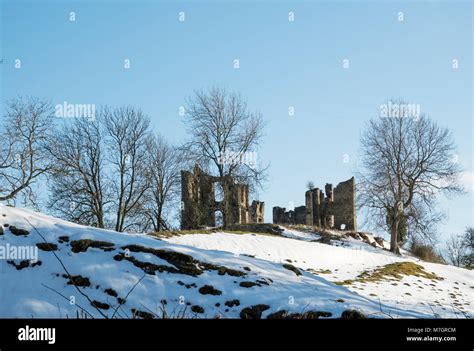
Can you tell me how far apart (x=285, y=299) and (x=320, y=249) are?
14.8m

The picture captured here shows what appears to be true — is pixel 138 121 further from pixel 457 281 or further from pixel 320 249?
pixel 457 281

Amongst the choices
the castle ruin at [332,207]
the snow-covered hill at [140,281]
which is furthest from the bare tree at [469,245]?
the snow-covered hill at [140,281]

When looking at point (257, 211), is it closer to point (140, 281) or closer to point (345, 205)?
point (345, 205)

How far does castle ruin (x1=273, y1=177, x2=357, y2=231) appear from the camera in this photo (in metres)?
45.8

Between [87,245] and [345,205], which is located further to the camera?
[345,205]

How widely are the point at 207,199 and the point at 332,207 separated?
60.9 feet

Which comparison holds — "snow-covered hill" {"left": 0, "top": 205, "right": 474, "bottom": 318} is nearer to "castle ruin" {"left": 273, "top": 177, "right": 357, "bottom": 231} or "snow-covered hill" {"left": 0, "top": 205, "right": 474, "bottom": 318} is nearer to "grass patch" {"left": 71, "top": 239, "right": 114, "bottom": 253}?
"grass patch" {"left": 71, "top": 239, "right": 114, "bottom": 253}

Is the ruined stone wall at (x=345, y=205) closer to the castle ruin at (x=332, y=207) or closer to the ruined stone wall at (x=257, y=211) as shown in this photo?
the castle ruin at (x=332, y=207)

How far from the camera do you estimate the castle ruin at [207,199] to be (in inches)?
1275

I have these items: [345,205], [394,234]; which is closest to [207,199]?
[394,234]

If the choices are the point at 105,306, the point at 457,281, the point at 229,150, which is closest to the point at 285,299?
the point at 105,306

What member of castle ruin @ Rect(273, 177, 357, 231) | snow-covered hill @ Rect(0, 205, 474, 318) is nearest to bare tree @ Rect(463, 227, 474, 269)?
castle ruin @ Rect(273, 177, 357, 231)

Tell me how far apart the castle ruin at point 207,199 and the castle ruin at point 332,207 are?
471 inches

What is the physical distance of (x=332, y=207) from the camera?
49.5m
